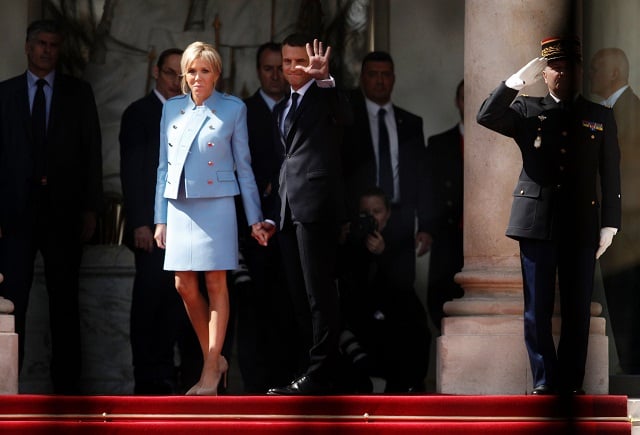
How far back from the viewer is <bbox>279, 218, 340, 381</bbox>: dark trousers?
11086mm

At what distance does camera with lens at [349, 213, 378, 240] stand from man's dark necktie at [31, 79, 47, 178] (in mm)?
2238

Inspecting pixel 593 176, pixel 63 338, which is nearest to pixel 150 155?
pixel 63 338

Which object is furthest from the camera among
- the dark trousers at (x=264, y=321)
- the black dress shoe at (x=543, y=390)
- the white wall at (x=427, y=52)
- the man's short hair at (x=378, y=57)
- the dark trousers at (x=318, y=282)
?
the white wall at (x=427, y=52)

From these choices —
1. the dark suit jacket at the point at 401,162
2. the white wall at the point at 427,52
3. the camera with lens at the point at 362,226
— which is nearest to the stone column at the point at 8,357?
the camera with lens at the point at 362,226


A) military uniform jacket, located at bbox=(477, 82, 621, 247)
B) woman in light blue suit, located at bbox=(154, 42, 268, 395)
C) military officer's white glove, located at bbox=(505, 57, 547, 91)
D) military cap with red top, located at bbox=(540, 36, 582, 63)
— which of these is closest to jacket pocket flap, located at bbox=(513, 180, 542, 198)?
military uniform jacket, located at bbox=(477, 82, 621, 247)

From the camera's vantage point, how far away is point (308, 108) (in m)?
11.3

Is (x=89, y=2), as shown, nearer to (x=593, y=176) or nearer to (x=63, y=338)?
(x=63, y=338)

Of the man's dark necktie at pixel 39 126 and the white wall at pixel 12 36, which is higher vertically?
the white wall at pixel 12 36

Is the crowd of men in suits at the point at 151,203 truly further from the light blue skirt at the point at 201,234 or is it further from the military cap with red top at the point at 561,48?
the military cap with red top at the point at 561,48

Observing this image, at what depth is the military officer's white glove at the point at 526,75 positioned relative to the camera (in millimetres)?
11016

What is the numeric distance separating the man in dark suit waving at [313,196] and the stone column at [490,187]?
112 centimetres

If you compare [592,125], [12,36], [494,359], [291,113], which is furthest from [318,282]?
[12,36]

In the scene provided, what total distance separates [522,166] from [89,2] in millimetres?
4558

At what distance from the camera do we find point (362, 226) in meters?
13.1
